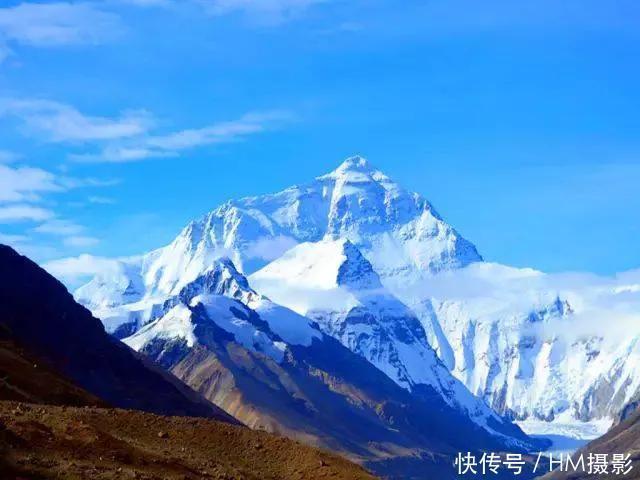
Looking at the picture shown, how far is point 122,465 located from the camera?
206ft

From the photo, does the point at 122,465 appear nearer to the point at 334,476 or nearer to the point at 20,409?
the point at 20,409

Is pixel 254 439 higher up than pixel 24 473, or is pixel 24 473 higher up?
pixel 254 439

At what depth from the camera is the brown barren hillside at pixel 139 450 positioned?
198 ft

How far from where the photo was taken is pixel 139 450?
6562 cm

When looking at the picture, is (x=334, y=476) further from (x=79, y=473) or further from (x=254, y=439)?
(x=79, y=473)

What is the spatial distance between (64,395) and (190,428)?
19.1m

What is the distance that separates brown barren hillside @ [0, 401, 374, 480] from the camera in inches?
2372

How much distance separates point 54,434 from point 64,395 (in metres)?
26.5

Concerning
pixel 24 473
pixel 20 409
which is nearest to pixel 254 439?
pixel 20 409

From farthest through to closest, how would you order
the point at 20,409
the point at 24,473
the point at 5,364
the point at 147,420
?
the point at 5,364 < the point at 147,420 < the point at 20,409 < the point at 24,473

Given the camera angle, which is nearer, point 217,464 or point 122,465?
point 122,465

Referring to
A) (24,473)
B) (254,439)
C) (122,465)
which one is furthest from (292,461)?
(24,473)

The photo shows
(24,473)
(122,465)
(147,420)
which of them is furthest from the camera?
(147,420)

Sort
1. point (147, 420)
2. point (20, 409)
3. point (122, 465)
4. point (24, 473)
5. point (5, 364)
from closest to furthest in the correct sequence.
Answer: point (24, 473) → point (122, 465) → point (20, 409) → point (147, 420) → point (5, 364)
